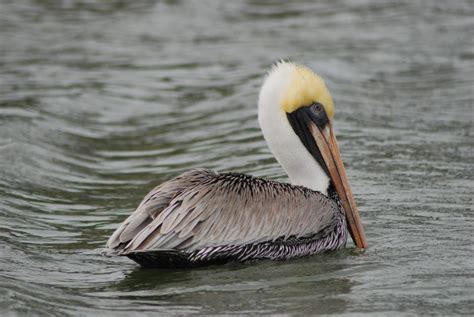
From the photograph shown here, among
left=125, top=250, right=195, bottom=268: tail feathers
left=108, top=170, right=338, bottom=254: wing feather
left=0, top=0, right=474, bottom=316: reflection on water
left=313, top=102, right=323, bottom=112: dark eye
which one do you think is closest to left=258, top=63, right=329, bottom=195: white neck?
left=313, top=102, right=323, bottom=112: dark eye

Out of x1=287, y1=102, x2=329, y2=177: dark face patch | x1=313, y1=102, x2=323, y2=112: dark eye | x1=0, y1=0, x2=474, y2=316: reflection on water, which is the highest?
x1=313, y1=102, x2=323, y2=112: dark eye

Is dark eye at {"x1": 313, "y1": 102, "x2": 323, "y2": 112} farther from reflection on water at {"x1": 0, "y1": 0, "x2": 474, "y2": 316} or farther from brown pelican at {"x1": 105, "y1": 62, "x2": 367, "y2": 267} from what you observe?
reflection on water at {"x1": 0, "y1": 0, "x2": 474, "y2": 316}

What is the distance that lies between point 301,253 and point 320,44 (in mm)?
9074

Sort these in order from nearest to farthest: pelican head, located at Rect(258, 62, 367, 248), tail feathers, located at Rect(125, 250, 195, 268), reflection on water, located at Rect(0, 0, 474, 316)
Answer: reflection on water, located at Rect(0, 0, 474, 316), tail feathers, located at Rect(125, 250, 195, 268), pelican head, located at Rect(258, 62, 367, 248)

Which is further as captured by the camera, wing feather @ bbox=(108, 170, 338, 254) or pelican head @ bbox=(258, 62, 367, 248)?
pelican head @ bbox=(258, 62, 367, 248)

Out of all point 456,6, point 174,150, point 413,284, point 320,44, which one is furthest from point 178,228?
point 456,6

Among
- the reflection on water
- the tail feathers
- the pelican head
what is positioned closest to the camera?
the reflection on water

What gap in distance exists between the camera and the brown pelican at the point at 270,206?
5688 millimetres

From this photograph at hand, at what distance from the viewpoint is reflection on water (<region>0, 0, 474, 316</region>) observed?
553cm

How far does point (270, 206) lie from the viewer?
593 cm

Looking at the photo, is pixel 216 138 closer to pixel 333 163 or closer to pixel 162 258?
pixel 333 163

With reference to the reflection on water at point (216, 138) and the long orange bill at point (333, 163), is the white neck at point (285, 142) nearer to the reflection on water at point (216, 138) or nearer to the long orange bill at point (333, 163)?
the long orange bill at point (333, 163)

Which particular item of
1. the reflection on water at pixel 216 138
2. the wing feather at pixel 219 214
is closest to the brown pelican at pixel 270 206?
the wing feather at pixel 219 214

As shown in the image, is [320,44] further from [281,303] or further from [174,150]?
[281,303]
